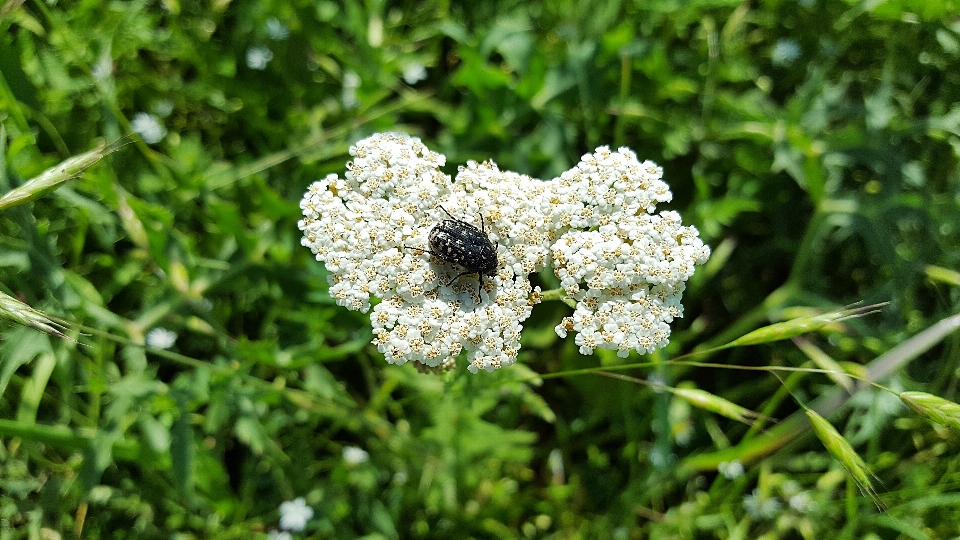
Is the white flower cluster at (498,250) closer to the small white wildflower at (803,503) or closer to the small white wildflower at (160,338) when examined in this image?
the small white wildflower at (160,338)

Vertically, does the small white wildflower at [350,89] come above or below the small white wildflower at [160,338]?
above

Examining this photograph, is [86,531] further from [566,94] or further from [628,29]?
[628,29]

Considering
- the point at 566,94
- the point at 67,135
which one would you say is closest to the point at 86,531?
the point at 67,135

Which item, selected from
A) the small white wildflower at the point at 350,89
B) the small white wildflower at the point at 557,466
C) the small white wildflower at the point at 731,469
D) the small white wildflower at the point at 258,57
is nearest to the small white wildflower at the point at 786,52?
the small white wildflower at the point at 731,469

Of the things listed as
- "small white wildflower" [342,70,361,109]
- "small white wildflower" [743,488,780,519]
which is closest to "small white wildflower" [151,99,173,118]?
"small white wildflower" [342,70,361,109]

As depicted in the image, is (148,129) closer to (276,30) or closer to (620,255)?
(276,30)

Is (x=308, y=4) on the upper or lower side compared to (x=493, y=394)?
upper
